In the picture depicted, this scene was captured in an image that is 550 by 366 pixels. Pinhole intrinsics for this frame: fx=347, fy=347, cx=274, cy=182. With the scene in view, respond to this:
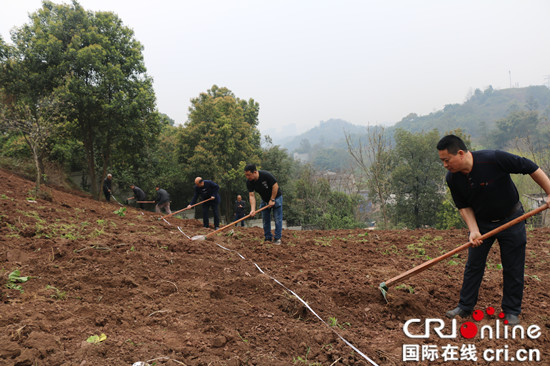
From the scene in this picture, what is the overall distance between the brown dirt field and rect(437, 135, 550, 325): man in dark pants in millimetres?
364

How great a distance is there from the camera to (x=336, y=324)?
339 cm

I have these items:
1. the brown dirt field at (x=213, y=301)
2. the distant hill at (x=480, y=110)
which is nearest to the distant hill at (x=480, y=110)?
the distant hill at (x=480, y=110)

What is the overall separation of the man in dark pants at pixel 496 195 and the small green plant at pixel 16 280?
4.56 metres

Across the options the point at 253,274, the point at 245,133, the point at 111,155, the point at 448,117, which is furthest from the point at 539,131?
the point at 253,274

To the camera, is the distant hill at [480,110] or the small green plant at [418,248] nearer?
the small green plant at [418,248]

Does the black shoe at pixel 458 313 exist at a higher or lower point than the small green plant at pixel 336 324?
lower

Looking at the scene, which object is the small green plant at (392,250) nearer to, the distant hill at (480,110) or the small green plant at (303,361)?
the small green plant at (303,361)

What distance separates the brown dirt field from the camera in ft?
8.97

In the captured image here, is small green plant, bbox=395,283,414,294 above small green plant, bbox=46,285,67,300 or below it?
below

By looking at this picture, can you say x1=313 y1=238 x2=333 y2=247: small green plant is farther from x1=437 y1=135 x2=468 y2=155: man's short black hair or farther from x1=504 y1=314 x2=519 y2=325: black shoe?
x1=437 y1=135 x2=468 y2=155: man's short black hair

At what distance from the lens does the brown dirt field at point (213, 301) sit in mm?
2734

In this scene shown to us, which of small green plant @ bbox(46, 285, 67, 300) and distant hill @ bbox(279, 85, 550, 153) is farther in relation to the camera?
distant hill @ bbox(279, 85, 550, 153)

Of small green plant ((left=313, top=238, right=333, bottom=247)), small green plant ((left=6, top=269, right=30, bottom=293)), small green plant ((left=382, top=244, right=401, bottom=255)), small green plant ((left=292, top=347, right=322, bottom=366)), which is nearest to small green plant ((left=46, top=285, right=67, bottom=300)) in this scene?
small green plant ((left=6, top=269, right=30, bottom=293))

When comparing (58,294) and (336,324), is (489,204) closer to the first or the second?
(336,324)
